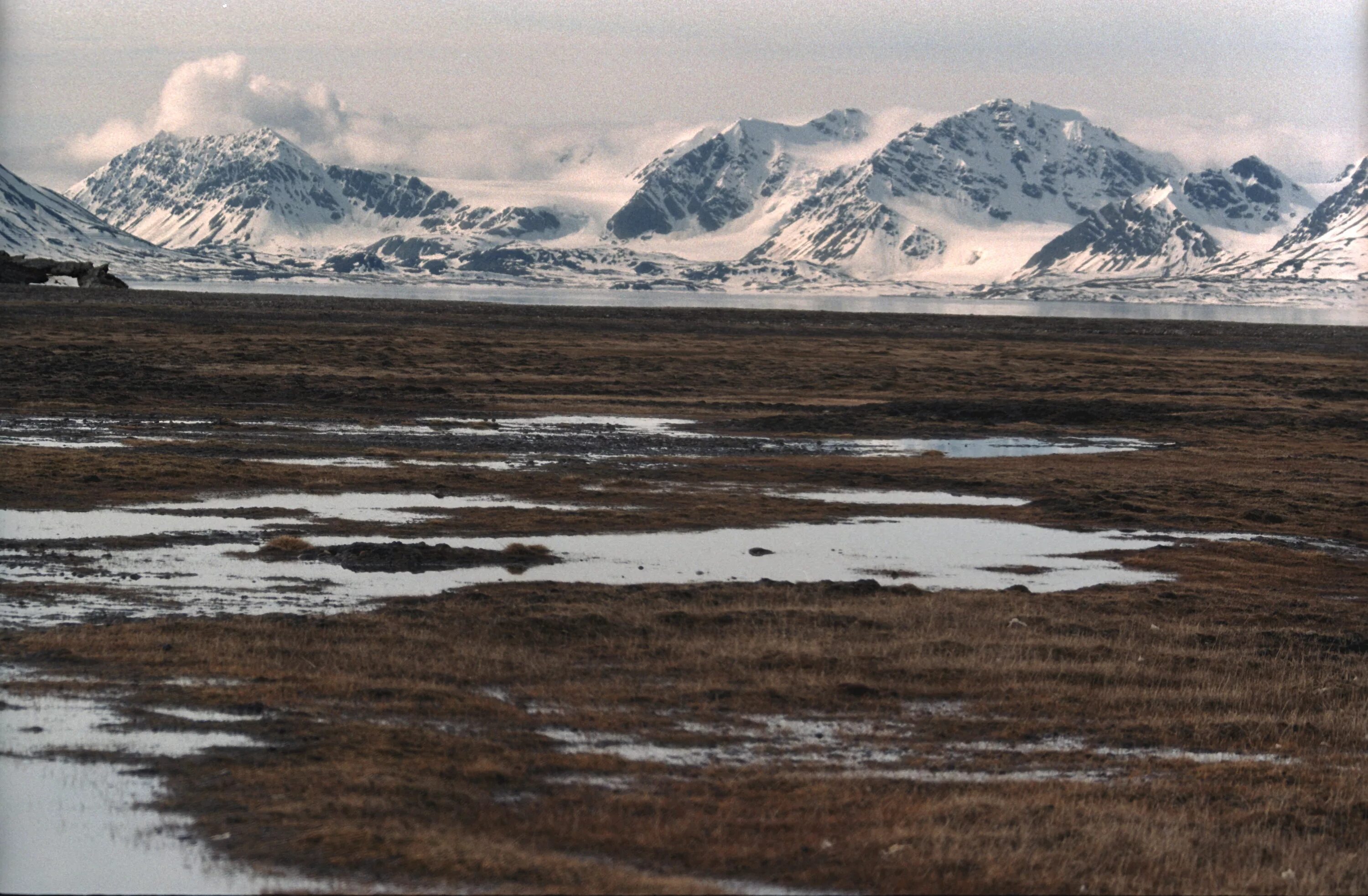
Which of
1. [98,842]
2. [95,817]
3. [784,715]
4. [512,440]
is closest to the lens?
[98,842]

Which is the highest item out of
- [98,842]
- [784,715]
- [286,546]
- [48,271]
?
[48,271]

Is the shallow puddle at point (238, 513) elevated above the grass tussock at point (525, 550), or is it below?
above

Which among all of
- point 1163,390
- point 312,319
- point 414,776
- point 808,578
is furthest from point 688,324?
point 414,776

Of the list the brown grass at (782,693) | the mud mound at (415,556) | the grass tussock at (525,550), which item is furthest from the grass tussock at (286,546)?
the grass tussock at (525,550)

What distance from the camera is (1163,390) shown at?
7319 cm

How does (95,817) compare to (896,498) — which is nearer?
(95,817)

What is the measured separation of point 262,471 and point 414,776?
73.5 feet

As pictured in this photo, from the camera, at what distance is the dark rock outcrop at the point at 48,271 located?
14388 centimetres

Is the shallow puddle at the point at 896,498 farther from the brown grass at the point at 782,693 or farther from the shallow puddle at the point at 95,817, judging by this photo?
the shallow puddle at the point at 95,817

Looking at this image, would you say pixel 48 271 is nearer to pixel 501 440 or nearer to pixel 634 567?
pixel 501 440

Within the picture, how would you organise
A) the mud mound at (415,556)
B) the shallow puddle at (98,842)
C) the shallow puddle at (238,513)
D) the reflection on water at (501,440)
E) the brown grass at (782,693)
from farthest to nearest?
the reflection on water at (501,440), the shallow puddle at (238,513), the mud mound at (415,556), the brown grass at (782,693), the shallow puddle at (98,842)

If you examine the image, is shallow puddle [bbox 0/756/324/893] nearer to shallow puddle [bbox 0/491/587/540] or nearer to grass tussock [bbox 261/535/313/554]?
grass tussock [bbox 261/535/313/554]

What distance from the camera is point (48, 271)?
14812cm

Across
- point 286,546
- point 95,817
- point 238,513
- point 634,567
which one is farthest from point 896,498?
point 95,817
